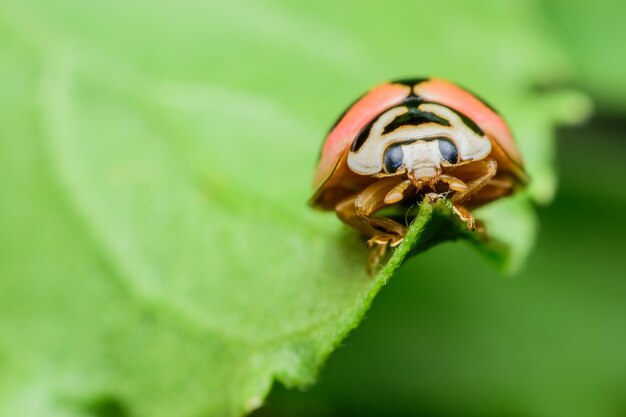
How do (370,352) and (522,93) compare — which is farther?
(522,93)

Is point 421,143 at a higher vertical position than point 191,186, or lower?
lower

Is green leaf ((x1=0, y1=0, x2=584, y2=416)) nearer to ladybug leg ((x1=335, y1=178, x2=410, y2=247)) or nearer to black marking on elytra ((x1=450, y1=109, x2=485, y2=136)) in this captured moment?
ladybug leg ((x1=335, y1=178, x2=410, y2=247))

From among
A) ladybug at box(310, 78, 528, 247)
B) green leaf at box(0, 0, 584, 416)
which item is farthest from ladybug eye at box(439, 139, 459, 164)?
green leaf at box(0, 0, 584, 416)

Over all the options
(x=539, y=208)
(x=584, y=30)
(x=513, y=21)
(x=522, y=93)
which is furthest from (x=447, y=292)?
(x=584, y=30)

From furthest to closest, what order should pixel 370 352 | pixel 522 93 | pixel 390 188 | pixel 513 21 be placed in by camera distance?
pixel 513 21 → pixel 522 93 → pixel 370 352 → pixel 390 188

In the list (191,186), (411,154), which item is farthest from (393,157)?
(191,186)

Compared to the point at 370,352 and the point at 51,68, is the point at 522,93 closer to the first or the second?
the point at 370,352

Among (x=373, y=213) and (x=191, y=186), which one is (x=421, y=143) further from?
(x=191, y=186)
